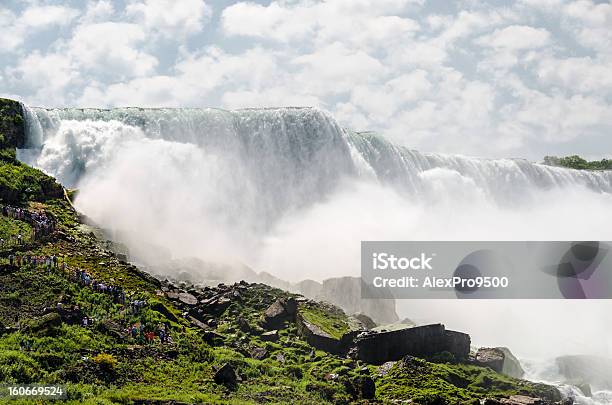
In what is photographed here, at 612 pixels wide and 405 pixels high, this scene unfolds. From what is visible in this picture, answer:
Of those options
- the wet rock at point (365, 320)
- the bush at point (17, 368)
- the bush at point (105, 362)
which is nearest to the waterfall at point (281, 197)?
the wet rock at point (365, 320)

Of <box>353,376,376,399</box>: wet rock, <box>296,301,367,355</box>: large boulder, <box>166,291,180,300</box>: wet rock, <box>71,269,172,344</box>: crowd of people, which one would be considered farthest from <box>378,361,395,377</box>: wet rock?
<box>166,291,180,300</box>: wet rock

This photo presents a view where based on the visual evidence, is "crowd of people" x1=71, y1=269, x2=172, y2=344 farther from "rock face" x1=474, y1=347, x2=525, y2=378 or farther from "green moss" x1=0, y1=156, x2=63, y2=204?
"rock face" x1=474, y1=347, x2=525, y2=378

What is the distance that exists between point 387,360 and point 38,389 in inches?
649

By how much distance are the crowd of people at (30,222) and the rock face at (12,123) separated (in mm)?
15486

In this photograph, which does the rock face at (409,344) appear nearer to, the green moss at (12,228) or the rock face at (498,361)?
the rock face at (498,361)

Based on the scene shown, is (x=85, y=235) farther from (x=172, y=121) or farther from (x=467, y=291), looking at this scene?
(x=467, y=291)

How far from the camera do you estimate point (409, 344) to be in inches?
1230

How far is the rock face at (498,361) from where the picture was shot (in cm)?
3178

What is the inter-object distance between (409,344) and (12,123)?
39.4 m

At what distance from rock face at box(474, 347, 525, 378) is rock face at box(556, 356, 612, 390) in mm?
3494

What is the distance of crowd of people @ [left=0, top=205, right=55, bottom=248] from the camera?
111ft

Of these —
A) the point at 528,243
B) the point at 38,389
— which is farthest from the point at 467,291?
the point at 38,389

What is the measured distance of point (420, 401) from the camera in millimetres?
25969

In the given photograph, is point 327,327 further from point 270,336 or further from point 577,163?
point 577,163
